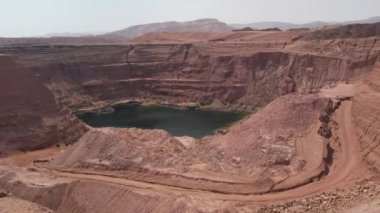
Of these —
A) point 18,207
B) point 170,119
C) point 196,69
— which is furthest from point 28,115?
point 196,69

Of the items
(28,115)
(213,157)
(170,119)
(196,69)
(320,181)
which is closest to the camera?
(320,181)

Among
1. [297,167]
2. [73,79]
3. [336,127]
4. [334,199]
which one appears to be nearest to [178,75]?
[73,79]

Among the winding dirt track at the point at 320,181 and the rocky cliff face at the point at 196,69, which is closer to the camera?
the winding dirt track at the point at 320,181

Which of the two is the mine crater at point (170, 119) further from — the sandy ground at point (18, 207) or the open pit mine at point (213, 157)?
the sandy ground at point (18, 207)

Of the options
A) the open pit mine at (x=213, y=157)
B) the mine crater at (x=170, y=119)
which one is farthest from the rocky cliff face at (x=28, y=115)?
the mine crater at (x=170, y=119)

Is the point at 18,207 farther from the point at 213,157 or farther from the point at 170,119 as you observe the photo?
the point at 170,119

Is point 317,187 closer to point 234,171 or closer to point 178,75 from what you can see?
point 234,171
